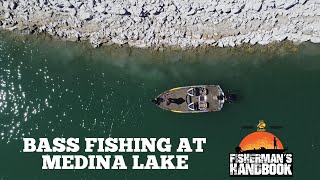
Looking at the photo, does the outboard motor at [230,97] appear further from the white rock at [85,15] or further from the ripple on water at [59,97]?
the white rock at [85,15]

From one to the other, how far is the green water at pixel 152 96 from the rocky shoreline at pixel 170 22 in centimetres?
60

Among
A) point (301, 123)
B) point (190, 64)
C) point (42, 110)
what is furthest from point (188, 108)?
point (42, 110)

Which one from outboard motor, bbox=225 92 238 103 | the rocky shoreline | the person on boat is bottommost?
the person on boat

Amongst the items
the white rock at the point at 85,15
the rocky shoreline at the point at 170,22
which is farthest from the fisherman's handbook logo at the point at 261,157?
the white rock at the point at 85,15

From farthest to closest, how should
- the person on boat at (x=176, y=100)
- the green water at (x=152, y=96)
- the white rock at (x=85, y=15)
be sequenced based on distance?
the green water at (x=152, y=96), the person on boat at (x=176, y=100), the white rock at (x=85, y=15)

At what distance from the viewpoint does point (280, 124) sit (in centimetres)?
2373

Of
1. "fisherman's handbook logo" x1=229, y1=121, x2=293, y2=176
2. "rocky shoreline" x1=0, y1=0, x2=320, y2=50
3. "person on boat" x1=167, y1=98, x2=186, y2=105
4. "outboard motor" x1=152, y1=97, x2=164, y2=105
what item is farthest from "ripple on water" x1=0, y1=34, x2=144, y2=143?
"fisherman's handbook logo" x1=229, y1=121, x2=293, y2=176

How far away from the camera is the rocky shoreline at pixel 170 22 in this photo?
22656 millimetres

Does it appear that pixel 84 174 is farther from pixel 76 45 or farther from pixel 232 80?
pixel 232 80

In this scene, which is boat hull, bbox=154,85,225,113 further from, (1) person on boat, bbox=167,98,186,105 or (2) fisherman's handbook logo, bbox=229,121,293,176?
(2) fisherman's handbook logo, bbox=229,121,293,176

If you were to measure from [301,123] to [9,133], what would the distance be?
15309 mm

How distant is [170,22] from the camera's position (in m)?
23.2

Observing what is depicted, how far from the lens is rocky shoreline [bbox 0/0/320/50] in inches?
892

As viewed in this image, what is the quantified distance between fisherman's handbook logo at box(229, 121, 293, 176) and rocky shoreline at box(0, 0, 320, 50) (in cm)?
501
